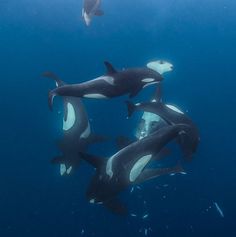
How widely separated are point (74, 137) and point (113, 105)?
5.23 ft

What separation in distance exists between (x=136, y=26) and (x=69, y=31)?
6.07ft

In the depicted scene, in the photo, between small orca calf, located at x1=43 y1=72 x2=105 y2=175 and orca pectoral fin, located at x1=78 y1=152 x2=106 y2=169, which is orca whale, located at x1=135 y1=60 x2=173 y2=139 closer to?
small orca calf, located at x1=43 y1=72 x2=105 y2=175

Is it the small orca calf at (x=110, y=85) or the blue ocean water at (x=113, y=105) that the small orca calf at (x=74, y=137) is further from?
the small orca calf at (x=110, y=85)

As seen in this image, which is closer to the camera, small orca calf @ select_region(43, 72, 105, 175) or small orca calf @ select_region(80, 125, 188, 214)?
small orca calf @ select_region(80, 125, 188, 214)

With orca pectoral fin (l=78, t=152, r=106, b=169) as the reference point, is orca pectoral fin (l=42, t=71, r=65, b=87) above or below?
above

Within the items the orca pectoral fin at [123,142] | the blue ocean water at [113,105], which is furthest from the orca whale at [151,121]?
the orca pectoral fin at [123,142]

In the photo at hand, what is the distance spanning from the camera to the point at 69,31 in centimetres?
990

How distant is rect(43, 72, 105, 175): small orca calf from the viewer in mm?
7832

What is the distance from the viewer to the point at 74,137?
782 centimetres

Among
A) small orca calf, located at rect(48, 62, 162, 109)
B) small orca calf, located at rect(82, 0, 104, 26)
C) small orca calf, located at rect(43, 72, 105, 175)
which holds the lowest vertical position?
small orca calf, located at rect(43, 72, 105, 175)

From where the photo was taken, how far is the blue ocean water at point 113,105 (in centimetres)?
864

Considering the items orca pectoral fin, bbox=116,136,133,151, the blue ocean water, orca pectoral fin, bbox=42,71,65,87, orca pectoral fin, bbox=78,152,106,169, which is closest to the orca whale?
the blue ocean water

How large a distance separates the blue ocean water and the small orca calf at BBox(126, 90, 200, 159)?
1.69m

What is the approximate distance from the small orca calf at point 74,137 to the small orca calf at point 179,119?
4.63 feet
